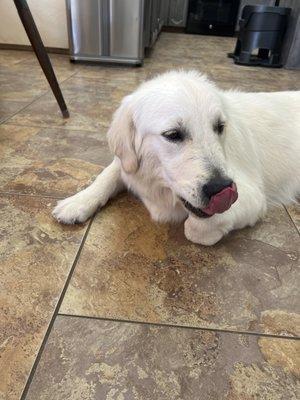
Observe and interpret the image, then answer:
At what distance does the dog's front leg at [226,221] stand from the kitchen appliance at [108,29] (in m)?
3.30

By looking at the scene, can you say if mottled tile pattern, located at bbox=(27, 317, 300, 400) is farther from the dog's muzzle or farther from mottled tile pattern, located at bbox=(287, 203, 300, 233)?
mottled tile pattern, located at bbox=(287, 203, 300, 233)

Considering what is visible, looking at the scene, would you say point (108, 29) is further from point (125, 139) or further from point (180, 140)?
point (180, 140)

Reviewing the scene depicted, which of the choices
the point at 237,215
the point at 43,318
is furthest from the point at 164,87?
the point at 43,318

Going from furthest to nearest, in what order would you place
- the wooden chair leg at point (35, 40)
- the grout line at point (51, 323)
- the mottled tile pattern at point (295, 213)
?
the wooden chair leg at point (35, 40)
the mottled tile pattern at point (295, 213)
the grout line at point (51, 323)

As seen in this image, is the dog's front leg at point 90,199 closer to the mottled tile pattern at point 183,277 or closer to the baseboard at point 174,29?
the mottled tile pattern at point 183,277

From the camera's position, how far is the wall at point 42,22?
4352mm

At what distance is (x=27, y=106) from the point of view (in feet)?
8.32

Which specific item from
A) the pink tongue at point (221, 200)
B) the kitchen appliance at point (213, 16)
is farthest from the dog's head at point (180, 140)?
the kitchen appliance at point (213, 16)

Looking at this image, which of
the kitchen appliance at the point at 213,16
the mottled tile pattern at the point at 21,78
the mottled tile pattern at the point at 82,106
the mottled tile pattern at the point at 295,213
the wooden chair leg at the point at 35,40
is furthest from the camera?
the kitchen appliance at the point at 213,16

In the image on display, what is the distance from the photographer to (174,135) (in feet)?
3.66

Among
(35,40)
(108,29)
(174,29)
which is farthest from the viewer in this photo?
(174,29)

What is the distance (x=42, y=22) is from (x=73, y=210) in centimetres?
407

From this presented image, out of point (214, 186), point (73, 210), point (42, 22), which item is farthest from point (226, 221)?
point (42, 22)

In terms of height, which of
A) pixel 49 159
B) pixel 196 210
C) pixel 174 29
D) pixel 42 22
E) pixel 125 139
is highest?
pixel 125 139
